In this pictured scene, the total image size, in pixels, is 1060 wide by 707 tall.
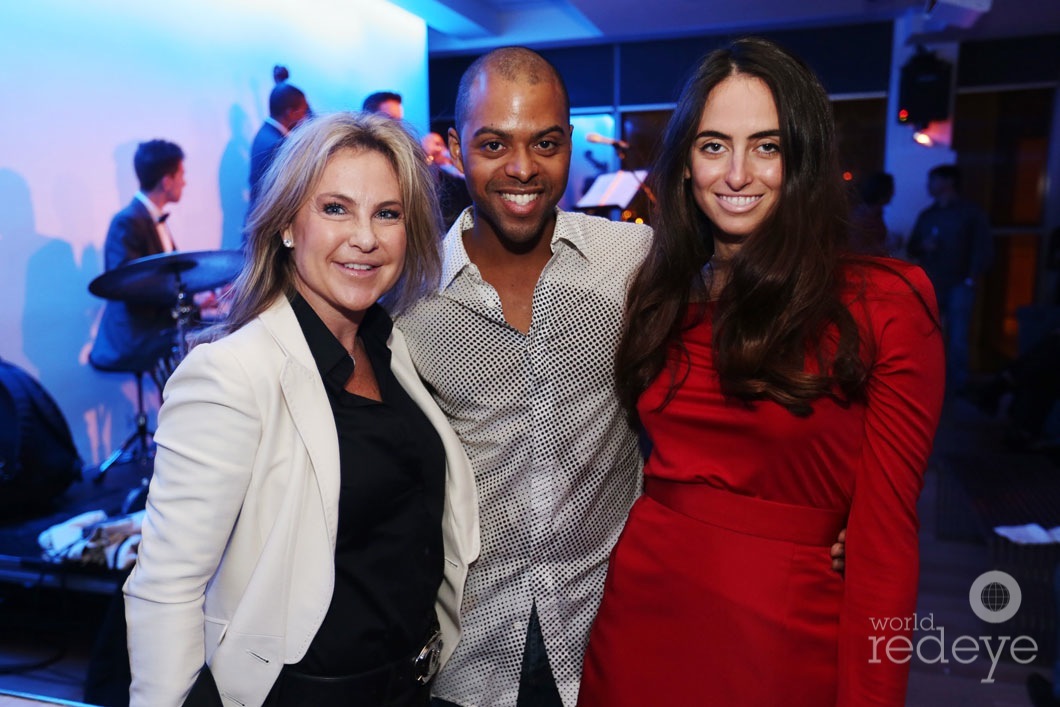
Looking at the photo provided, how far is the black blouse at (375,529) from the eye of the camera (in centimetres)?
135

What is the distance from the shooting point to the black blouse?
53.2 inches

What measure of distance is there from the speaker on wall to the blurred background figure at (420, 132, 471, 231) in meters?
4.76

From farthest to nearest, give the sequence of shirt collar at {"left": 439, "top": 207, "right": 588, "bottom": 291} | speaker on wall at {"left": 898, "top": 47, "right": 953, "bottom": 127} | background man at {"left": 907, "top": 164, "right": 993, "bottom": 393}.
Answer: speaker on wall at {"left": 898, "top": 47, "right": 953, "bottom": 127} < background man at {"left": 907, "top": 164, "right": 993, "bottom": 393} < shirt collar at {"left": 439, "top": 207, "right": 588, "bottom": 291}

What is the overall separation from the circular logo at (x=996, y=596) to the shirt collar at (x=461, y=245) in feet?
6.72

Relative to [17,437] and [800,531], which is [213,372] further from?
[17,437]

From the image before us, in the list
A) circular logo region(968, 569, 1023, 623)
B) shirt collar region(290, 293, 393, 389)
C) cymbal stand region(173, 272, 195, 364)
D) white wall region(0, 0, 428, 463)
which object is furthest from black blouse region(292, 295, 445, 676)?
cymbal stand region(173, 272, 195, 364)

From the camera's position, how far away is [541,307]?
169cm

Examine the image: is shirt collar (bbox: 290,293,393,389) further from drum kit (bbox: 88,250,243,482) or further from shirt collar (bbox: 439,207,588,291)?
drum kit (bbox: 88,250,243,482)

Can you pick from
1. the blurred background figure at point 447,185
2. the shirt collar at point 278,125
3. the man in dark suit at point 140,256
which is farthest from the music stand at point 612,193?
the man in dark suit at point 140,256

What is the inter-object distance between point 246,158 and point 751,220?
17.5ft

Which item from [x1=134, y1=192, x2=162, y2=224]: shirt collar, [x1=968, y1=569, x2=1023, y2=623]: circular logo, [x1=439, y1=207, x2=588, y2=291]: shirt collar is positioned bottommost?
[x1=968, y1=569, x2=1023, y2=623]: circular logo

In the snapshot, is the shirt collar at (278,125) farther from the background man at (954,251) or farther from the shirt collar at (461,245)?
the background man at (954,251)

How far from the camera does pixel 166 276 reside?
4098mm

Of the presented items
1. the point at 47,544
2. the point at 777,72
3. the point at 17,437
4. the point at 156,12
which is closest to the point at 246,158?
the point at 156,12
